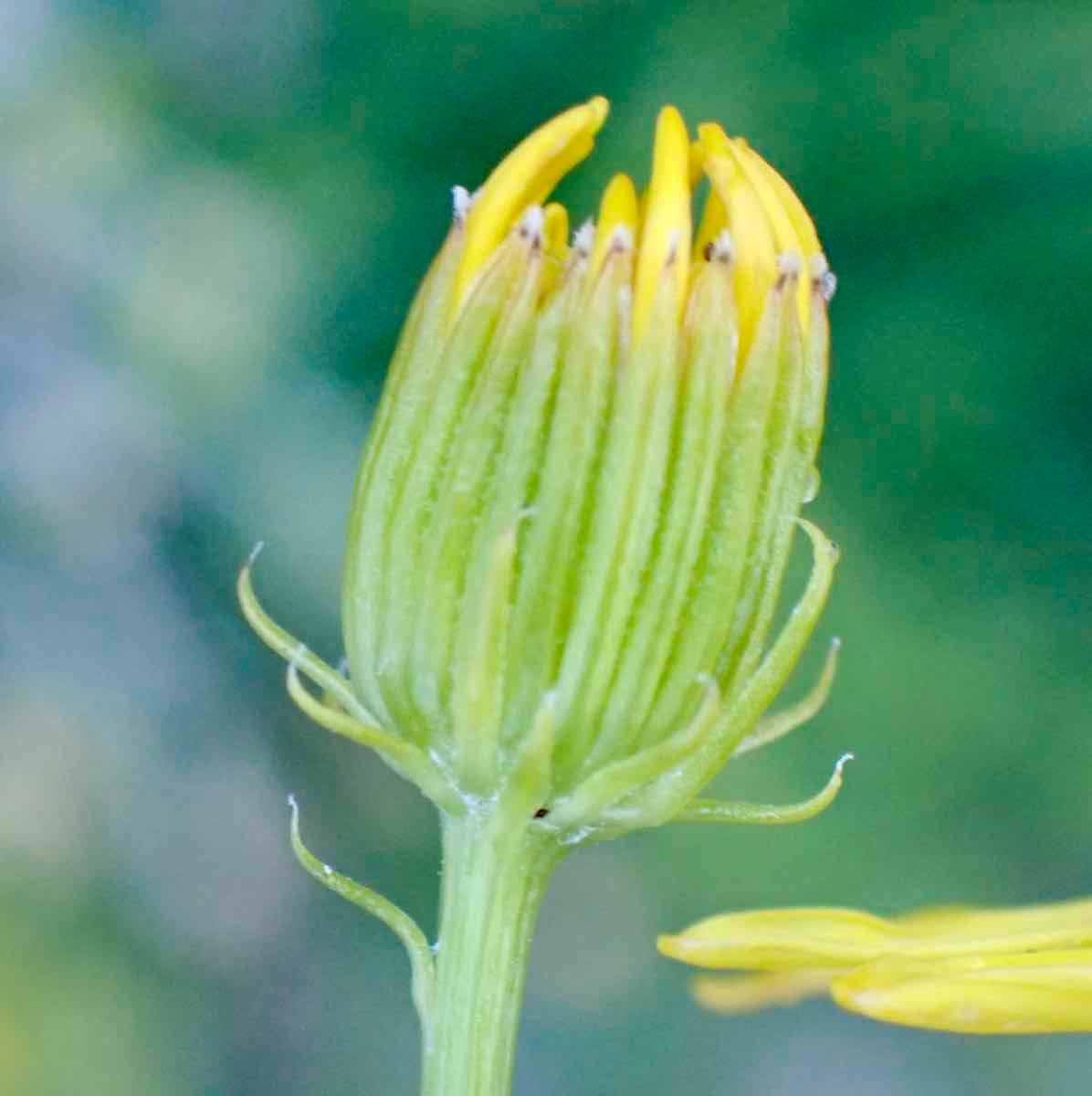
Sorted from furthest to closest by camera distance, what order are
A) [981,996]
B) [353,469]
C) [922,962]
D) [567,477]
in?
[353,469] < [922,962] < [981,996] < [567,477]

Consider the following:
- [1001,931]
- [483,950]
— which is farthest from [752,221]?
[1001,931]

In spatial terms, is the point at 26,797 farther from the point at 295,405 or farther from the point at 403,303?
the point at 403,303

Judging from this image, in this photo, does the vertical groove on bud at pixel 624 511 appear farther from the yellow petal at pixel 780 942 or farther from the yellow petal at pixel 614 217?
the yellow petal at pixel 780 942

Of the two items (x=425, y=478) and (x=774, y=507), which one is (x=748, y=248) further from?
(x=425, y=478)

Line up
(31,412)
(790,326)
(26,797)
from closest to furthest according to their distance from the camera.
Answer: (790,326), (26,797), (31,412)

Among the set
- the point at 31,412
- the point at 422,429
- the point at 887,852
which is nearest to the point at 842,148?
the point at 887,852

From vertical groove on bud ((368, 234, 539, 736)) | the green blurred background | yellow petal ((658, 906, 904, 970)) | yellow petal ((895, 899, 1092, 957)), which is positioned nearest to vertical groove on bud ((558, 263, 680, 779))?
vertical groove on bud ((368, 234, 539, 736))

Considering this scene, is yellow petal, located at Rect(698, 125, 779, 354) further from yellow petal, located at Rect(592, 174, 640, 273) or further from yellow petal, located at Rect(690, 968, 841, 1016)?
yellow petal, located at Rect(690, 968, 841, 1016)
